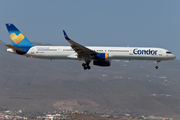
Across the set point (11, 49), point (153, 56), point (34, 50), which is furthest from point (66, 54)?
point (153, 56)

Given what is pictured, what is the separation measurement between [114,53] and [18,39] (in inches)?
968

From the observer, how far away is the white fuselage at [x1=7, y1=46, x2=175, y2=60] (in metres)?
74.6

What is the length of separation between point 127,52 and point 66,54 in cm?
1457

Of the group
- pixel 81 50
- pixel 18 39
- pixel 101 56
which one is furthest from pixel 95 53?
pixel 18 39

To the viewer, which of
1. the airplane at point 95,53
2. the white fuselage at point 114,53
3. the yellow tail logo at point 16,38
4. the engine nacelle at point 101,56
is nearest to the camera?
the engine nacelle at point 101,56

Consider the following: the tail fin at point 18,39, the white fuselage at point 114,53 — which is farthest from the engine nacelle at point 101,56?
the tail fin at point 18,39

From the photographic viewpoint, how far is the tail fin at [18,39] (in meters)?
77.6

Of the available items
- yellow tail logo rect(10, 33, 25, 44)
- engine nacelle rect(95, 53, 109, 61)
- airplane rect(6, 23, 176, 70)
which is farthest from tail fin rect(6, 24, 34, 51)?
engine nacelle rect(95, 53, 109, 61)

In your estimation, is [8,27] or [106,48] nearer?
[106,48]

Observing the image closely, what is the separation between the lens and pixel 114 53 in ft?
244

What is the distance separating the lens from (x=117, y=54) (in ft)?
244

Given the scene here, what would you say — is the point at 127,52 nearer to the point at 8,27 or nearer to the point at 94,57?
the point at 94,57

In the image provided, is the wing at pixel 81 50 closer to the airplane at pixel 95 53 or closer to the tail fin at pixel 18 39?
the airplane at pixel 95 53

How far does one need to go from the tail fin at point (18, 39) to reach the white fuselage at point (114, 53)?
2.13 meters
